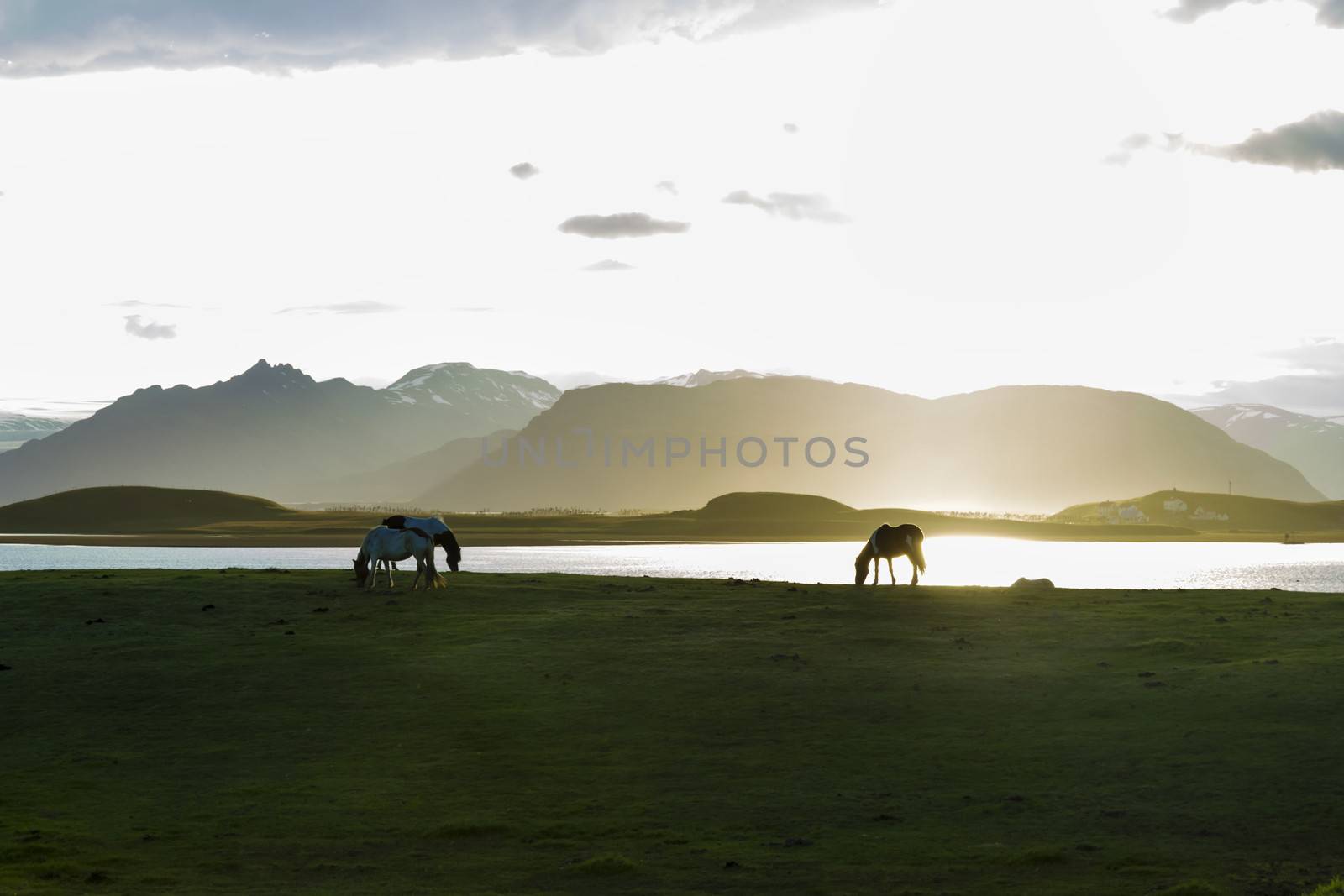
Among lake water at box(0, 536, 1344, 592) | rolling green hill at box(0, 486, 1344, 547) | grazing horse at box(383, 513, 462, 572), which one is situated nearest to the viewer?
grazing horse at box(383, 513, 462, 572)

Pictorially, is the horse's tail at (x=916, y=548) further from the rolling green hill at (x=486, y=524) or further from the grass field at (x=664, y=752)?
the rolling green hill at (x=486, y=524)

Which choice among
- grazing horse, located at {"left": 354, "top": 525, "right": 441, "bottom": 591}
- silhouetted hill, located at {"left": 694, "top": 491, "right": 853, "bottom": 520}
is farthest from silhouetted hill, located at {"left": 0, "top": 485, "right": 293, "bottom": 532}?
grazing horse, located at {"left": 354, "top": 525, "right": 441, "bottom": 591}

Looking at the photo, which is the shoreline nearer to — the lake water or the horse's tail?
the lake water

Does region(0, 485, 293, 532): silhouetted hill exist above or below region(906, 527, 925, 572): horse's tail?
above

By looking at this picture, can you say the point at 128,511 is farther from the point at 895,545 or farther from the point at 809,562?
the point at 895,545

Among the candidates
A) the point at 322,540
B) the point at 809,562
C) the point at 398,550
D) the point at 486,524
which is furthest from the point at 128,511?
the point at 398,550

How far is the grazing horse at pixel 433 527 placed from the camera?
3253 cm

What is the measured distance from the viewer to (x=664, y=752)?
16.9 m

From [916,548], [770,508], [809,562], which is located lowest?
[809,562]

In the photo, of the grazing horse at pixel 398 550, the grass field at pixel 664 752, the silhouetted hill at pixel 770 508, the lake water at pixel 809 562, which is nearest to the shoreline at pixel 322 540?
the lake water at pixel 809 562

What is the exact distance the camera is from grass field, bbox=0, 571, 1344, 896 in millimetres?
12562

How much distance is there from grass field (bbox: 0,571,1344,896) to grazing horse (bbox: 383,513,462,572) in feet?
14.0

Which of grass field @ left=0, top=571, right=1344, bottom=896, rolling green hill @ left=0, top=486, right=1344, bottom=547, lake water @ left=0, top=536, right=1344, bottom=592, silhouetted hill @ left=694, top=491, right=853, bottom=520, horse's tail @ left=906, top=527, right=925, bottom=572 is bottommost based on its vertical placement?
grass field @ left=0, top=571, right=1344, bottom=896

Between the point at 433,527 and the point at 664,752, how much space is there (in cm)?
1869
